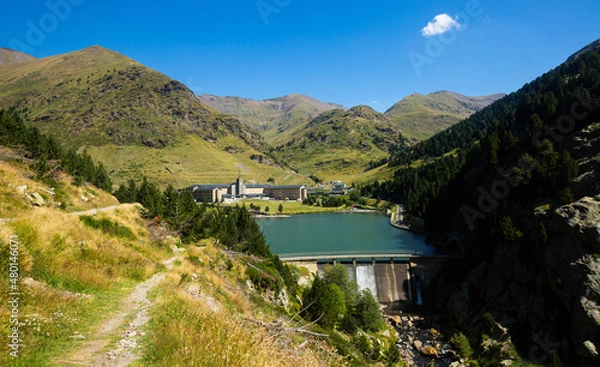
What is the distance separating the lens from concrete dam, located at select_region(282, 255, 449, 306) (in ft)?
155

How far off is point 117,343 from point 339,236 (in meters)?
76.6

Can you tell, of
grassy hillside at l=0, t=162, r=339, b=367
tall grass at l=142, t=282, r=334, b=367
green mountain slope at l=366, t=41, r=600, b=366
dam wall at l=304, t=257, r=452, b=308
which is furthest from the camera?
dam wall at l=304, t=257, r=452, b=308

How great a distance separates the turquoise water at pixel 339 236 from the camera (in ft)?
211

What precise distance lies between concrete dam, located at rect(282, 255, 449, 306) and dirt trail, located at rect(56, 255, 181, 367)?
4298 centimetres

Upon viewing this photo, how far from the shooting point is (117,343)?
228 inches

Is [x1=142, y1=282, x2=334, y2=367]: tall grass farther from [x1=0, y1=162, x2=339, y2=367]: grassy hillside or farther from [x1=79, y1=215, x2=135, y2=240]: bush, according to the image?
[x1=79, y1=215, x2=135, y2=240]: bush

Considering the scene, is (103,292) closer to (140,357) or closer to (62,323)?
(62,323)

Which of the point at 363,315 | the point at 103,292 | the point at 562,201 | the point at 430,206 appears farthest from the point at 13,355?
the point at 430,206

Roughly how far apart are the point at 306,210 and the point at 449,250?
76.1m

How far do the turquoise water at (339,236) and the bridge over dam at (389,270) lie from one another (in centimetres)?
211

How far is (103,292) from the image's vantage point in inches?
354

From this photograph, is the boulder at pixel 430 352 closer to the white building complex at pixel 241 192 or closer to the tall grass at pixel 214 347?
the tall grass at pixel 214 347

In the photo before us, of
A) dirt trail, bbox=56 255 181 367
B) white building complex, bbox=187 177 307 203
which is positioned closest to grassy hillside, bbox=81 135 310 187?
white building complex, bbox=187 177 307 203

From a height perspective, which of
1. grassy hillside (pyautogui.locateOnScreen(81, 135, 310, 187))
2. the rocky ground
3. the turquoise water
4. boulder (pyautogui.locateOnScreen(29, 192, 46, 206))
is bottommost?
the rocky ground
